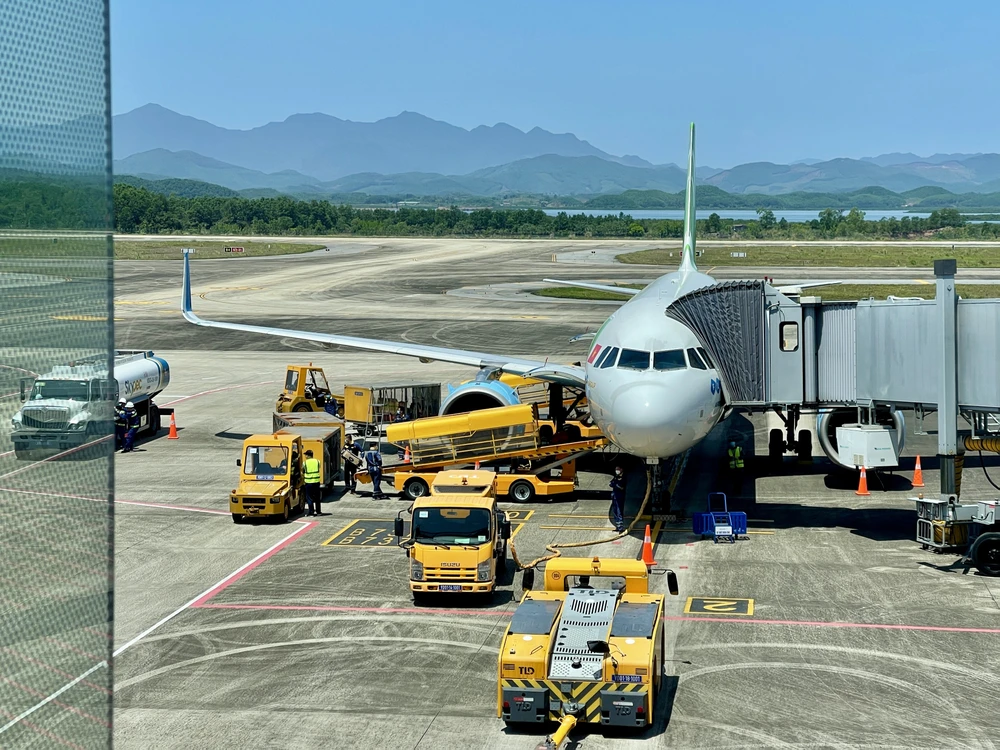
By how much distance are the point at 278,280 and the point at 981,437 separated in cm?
9339

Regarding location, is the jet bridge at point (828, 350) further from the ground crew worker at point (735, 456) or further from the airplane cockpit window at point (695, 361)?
the ground crew worker at point (735, 456)

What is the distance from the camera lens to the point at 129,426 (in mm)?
42062

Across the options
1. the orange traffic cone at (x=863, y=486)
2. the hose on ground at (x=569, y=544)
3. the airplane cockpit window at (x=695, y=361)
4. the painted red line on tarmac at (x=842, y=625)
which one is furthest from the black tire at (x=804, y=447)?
the painted red line on tarmac at (x=842, y=625)

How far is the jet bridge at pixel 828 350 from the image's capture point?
1088 inches

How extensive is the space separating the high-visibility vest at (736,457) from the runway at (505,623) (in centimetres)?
52

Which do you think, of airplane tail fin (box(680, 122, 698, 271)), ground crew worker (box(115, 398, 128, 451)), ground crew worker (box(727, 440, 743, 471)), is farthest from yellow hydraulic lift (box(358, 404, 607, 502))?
ground crew worker (box(115, 398, 128, 451))

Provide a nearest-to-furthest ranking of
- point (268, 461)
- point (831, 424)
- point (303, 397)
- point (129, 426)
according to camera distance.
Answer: point (268, 461), point (831, 424), point (129, 426), point (303, 397)

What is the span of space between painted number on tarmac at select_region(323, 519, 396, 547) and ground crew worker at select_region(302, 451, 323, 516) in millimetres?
1418

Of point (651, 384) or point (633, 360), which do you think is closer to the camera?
point (651, 384)

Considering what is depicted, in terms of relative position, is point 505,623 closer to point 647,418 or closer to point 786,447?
point 647,418

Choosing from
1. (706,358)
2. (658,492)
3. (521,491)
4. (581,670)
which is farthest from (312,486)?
(581,670)

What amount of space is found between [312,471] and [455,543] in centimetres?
846

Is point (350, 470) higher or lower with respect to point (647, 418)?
lower

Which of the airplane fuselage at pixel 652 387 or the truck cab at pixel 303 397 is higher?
the airplane fuselage at pixel 652 387
